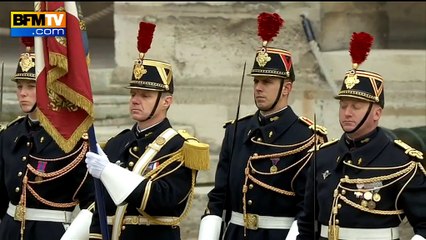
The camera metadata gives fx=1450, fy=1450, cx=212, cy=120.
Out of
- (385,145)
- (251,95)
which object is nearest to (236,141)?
(385,145)

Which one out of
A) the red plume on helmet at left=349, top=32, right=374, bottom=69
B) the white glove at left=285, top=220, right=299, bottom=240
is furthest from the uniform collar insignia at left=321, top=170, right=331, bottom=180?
the red plume on helmet at left=349, top=32, right=374, bottom=69

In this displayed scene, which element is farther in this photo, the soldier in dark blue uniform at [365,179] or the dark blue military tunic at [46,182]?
the dark blue military tunic at [46,182]

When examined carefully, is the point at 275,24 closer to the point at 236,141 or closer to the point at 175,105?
the point at 236,141

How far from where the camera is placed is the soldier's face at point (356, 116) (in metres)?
7.09

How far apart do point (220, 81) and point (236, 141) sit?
158 inches

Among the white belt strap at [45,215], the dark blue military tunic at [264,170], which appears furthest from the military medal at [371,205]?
the white belt strap at [45,215]

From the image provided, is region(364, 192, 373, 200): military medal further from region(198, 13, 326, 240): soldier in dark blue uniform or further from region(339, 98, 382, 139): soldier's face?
region(198, 13, 326, 240): soldier in dark blue uniform

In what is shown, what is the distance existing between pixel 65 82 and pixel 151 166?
91 cm

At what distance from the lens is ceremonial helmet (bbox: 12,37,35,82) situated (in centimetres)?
827

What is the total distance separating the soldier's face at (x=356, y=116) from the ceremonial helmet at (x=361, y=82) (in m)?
0.03

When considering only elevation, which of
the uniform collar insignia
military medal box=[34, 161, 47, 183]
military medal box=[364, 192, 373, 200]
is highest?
the uniform collar insignia

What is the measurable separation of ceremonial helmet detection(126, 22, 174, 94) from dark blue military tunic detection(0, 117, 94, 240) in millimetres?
579

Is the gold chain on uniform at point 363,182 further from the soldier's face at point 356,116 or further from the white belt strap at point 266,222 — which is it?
the white belt strap at point 266,222

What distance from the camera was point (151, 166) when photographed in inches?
305
